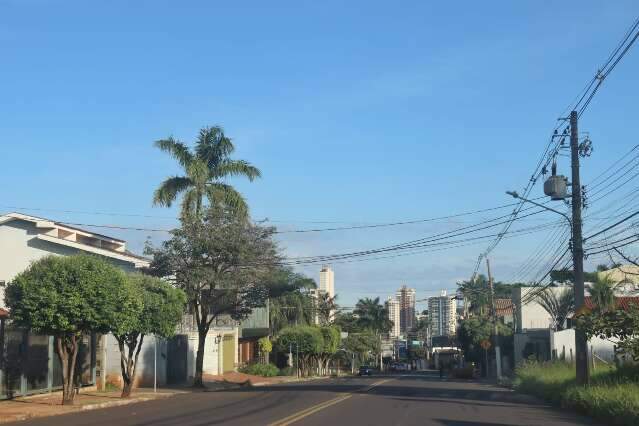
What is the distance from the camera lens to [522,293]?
73125 millimetres

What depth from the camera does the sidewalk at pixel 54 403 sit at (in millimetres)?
21391

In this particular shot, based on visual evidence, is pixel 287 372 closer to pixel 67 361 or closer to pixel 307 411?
pixel 67 361

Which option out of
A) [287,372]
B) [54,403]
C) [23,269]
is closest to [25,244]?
[23,269]

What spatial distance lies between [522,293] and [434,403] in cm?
4980

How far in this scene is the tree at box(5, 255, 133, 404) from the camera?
2289 centimetres

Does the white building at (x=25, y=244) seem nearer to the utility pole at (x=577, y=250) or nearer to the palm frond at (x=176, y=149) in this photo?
the palm frond at (x=176, y=149)

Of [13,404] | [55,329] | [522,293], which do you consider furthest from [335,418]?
[522,293]

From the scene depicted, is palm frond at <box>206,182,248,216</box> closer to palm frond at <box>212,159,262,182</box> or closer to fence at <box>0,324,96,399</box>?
palm frond at <box>212,159,262,182</box>

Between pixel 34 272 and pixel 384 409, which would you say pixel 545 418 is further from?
pixel 34 272

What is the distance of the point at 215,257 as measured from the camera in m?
38.0

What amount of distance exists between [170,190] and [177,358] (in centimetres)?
980

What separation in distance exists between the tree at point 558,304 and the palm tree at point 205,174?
35.6m

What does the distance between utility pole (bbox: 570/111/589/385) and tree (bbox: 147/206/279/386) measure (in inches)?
653

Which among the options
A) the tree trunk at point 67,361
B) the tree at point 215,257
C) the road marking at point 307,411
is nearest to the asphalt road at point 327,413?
the road marking at point 307,411
